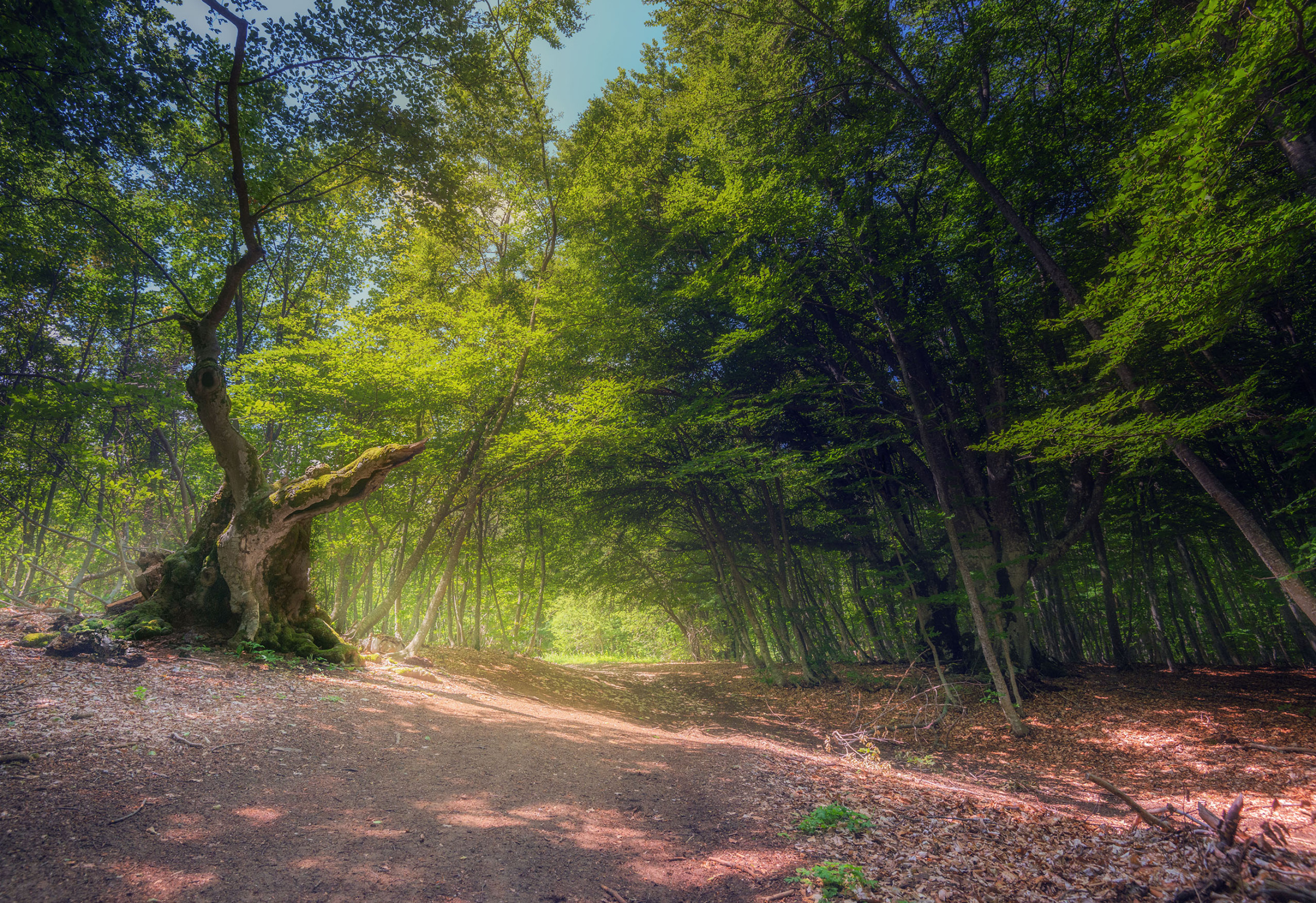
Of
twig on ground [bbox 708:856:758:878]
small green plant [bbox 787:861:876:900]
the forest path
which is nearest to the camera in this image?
the forest path

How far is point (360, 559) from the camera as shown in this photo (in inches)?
884

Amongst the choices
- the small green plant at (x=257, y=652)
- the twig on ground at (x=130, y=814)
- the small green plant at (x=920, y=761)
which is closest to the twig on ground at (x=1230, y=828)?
the small green plant at (x=920, y=761)

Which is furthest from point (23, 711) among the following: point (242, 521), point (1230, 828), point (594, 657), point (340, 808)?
point (594, 657)

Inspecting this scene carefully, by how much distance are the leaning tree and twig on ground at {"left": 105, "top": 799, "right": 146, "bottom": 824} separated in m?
5.08

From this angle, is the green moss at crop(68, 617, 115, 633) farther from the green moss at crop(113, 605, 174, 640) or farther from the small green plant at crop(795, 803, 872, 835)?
the small green plant at crop(795, 803, 872, 835)

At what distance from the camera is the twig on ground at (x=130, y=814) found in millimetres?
2746

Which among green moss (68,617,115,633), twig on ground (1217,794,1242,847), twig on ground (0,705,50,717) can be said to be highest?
green moss (68,617,115,633)

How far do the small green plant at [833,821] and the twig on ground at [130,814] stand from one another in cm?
443

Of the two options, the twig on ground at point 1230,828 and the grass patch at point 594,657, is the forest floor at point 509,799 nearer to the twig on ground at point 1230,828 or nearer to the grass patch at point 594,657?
the twig on ground at point 1230,828

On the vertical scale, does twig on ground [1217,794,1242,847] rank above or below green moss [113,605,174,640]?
below

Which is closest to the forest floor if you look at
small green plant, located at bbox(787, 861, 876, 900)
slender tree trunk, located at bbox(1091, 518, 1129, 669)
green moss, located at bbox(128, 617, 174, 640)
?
small green plant, located at bbox(787, 861, 876, 900)

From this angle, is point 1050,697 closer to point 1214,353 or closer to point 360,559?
point 1214,353

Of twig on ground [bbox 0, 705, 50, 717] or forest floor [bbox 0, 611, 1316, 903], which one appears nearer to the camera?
forest floor [bbox 0, 611, 1316, 903]

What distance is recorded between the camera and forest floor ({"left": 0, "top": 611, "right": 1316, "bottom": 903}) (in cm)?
271
